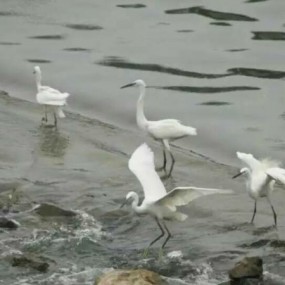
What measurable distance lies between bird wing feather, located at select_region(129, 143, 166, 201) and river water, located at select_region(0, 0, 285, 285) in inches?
24.4

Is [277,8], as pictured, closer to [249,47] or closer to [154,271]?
[249,47]

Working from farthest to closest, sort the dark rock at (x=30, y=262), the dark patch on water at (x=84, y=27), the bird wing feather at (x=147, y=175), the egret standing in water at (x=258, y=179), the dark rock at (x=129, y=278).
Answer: the dark patch on water at (x=84, y=27), the egret standing in water at (x=258, y=179), the bird wing feather at (x=147, y=175), the dark rock at (x=30, y=262), the dark rock at (x=129, y=278)

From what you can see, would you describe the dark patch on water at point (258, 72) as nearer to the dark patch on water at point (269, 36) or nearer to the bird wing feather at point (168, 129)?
the dark patch on water at point (269, 36)

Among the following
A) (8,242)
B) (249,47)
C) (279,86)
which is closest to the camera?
(8,242)

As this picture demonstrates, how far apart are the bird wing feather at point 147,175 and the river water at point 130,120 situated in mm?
619

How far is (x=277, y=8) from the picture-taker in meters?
25.3

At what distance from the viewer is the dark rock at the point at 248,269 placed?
11586 mm

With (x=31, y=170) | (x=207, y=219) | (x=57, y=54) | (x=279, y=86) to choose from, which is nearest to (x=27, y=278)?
(x=207, y=219)

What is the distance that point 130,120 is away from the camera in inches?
755

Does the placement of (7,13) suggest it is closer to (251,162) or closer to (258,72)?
(258,72)

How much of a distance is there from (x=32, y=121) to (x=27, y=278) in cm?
727

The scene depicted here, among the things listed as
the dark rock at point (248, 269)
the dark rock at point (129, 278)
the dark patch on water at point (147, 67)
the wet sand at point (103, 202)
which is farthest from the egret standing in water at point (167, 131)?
the dark patch on water at point (147, 67)

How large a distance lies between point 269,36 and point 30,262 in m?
12.4

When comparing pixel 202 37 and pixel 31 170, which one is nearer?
pixel 31 170
